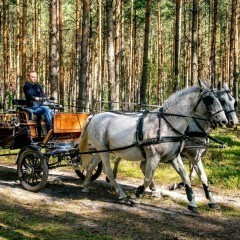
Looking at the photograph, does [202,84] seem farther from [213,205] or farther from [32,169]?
[32,169]

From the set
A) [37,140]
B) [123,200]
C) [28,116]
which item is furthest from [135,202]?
[28,116]

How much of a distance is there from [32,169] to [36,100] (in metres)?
1.50

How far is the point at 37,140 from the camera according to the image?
8312mm

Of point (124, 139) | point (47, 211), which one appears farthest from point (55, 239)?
point (124, 139)

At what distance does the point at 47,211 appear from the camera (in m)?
6.34

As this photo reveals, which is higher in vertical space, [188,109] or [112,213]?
→ [188,109]

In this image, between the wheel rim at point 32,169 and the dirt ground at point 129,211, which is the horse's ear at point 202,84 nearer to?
the dirt ground at point 129,211

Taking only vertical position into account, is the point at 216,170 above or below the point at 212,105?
below

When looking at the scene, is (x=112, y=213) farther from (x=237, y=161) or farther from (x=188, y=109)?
(x=237, y=161)

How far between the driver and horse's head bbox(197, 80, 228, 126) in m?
3.46

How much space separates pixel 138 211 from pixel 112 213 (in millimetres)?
502

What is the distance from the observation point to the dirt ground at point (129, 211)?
552 centimetres

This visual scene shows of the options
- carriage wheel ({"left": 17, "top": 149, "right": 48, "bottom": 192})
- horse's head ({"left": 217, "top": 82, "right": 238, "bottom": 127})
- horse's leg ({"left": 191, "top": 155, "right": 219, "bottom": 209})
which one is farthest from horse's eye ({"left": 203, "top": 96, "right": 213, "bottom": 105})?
carriage wheel ({"left": 17, "top": 149, "right": 48, "bottom": 192})

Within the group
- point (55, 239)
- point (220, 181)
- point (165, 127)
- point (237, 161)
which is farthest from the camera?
point (237, 161)
